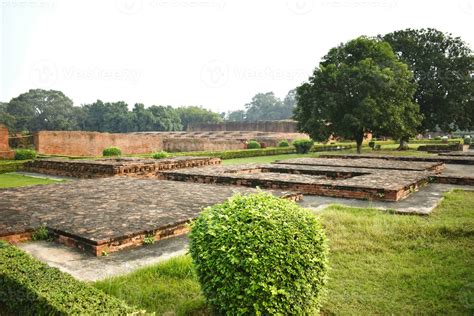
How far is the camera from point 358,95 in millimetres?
17312

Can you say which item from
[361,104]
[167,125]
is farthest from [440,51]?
[167,125]

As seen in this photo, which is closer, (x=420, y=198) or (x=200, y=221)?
(x=200, y=221)

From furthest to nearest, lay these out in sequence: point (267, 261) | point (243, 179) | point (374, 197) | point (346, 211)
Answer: point (243, 179), point (374, 197), point (346, 211), point (267, 261)

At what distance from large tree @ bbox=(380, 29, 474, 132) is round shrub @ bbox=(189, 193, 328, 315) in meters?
22.1

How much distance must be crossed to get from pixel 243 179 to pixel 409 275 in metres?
5.08

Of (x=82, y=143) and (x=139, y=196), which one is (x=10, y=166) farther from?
(x=139, y=196)

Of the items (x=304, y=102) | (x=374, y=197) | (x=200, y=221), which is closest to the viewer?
(x=200, y=221)

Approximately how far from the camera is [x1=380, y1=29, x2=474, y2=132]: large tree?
21.1m

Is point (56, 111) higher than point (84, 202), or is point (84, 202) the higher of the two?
point (56, 111)

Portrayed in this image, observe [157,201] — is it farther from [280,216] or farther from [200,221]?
[280,216]

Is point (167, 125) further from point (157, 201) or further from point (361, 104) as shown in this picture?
point (157, 201)

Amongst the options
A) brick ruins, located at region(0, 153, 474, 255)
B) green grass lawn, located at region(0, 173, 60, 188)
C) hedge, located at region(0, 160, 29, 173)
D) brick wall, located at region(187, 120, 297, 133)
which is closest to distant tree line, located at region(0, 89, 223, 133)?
brick wall, located at region(187, 120, 297, 133)

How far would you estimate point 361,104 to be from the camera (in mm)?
16203

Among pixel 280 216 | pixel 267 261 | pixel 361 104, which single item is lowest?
pixel 267 261
